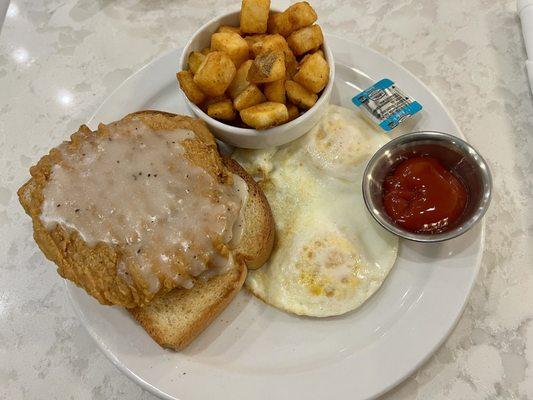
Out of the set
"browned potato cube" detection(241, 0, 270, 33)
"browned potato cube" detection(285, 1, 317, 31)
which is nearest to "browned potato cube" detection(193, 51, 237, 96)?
"browned potato cube" detection(241, 0, 270, 33)

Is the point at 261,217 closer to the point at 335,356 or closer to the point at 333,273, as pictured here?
the point at 333,273

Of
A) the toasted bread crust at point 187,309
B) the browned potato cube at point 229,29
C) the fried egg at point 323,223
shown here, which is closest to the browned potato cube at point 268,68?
the browned potato cube at point 229,29

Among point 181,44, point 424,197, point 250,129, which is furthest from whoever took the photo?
point 181,44

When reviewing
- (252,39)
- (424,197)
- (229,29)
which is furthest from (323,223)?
(229,29)

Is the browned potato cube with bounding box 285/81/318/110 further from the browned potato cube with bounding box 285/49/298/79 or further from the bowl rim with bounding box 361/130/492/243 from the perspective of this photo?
the bowl rim with bounding box 361/130/492/243

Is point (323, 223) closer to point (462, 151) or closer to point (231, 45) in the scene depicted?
point (462, 151)
